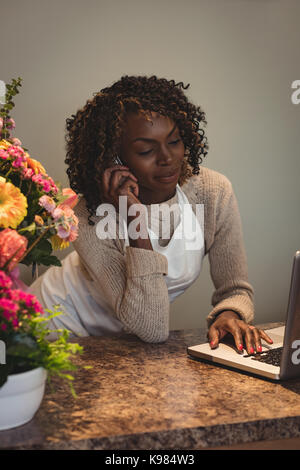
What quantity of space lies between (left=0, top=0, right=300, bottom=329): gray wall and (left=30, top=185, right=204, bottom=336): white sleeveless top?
0.49 m

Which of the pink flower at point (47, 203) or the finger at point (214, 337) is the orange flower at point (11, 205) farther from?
the finger at point (214, 337)

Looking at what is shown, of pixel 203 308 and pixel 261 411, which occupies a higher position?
pixel 261 411

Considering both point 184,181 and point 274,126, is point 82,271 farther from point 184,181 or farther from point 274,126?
point 274,126

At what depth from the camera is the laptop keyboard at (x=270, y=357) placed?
121cm

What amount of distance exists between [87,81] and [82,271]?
876mm

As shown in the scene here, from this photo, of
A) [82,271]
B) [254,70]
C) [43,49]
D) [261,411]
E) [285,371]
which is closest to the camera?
[261,411]

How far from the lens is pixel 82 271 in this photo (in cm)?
178

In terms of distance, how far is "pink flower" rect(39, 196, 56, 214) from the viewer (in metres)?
0.96

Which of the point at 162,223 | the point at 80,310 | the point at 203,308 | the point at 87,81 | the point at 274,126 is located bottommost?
the point at 203,308

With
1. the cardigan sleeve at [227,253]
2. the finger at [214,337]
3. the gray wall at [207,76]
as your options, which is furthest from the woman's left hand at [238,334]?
the gray wall at [207,76]

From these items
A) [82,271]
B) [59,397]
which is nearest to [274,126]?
[82,271]

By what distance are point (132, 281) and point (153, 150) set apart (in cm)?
42

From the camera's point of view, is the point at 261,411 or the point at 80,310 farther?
the point at 80,310

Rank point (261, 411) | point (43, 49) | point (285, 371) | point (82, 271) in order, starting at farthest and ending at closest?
point (43, 49) → point (82, 271) → point (285, 371) → point (261, 411)
